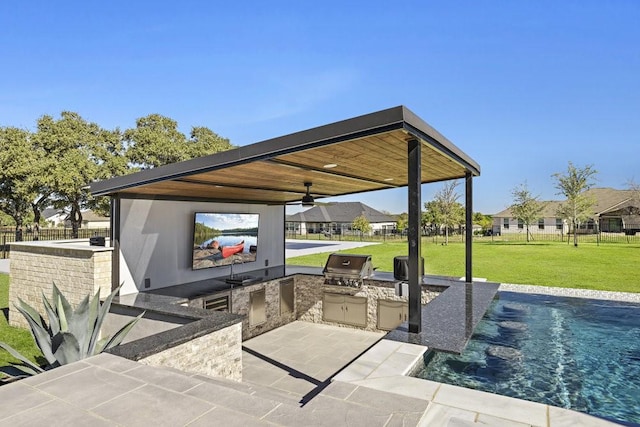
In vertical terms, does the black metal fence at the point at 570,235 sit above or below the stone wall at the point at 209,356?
above

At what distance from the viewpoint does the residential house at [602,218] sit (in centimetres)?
3684

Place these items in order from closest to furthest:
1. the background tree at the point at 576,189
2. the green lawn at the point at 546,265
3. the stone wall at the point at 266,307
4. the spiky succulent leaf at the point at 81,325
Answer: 1. the spiky succulent leaf at the point at 81,325
2. the stone wall at the point at 266,307
3. the green lawn at the point at 546,265
4. the background tree at the point at 576,189

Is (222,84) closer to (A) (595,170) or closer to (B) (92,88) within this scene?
(B) (92,88)

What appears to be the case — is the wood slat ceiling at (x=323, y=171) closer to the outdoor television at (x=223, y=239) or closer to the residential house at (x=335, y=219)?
the outdoor television at (x=223, y=239)

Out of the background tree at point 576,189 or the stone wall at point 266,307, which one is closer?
the stone wall at point 266,307

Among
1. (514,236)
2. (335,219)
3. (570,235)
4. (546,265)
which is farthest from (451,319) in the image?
(335,219)

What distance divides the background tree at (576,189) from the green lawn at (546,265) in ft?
16.7

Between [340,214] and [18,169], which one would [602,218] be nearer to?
[340,214]

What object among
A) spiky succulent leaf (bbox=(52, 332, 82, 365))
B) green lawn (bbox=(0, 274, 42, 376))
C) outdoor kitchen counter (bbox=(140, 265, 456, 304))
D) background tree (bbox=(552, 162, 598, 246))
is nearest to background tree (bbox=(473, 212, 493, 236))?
background tree (bbox=(552, 162, 598, 246))

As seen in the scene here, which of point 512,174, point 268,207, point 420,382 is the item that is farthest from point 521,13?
point 512,174

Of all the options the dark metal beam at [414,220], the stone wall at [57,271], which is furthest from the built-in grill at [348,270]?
the stone wall at [57,271]

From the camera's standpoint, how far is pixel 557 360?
477 centimetres

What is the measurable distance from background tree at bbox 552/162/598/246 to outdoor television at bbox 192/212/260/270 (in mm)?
25635

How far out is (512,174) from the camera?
3331 cm
